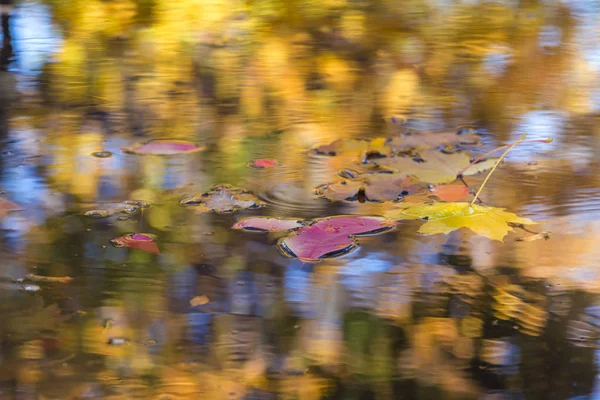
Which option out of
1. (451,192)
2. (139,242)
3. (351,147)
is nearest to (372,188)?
(451,192)

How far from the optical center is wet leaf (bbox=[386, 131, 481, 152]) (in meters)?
1.35

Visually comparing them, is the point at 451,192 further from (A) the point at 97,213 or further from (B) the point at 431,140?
(A) the point at 97,213

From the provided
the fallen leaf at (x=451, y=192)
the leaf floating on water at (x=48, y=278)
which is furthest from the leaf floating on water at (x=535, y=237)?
the leaf floating on water at (x=48, y=278)

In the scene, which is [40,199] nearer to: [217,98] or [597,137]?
[217,98]

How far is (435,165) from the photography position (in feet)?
4.00

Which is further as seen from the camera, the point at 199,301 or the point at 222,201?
the point at 222,201

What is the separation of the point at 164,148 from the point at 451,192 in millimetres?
554

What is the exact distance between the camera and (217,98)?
1672mm

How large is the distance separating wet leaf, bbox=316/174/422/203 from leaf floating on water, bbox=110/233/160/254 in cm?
29

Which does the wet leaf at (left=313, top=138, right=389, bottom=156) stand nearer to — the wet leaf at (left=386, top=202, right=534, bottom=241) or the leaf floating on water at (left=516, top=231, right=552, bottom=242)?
the wet leaf at (left=386, top=202, right=534, bottom=241)

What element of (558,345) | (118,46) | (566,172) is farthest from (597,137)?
(118,46)

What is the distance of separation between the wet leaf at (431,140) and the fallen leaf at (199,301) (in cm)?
65

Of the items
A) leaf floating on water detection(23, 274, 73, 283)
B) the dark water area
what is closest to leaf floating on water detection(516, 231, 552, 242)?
the dark water area

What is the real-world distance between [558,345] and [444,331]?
4.4 inches
